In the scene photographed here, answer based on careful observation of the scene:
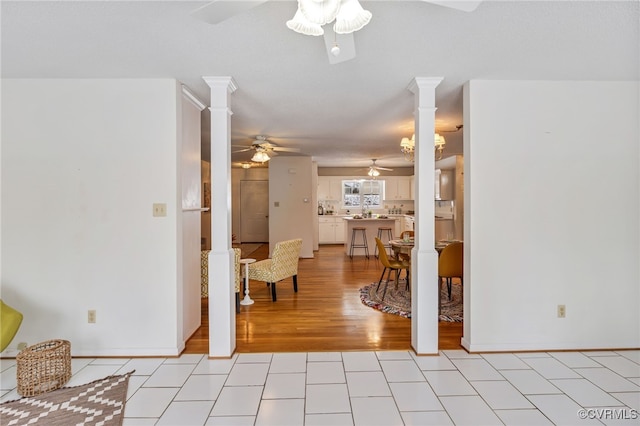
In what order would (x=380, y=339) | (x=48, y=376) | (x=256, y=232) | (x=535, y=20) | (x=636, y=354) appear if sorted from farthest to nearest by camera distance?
(x=256, y=232) < (x=380, y=339) < (x=636, y=354) < (x=48, y=376) < (x=535, y=20)

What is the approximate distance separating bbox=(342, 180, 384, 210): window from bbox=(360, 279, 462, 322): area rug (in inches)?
196

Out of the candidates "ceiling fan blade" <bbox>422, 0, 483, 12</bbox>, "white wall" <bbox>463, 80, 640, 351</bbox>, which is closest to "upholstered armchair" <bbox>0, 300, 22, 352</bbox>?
"ceiling fan blade" <bbox>422, 0, 483, 12</bbox>

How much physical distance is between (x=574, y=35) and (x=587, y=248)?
5.75 ft

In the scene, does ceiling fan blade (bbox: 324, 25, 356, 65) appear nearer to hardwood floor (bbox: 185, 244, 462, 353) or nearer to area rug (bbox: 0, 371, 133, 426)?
hardwood floor (bbox: 185, 244, 462, 353)

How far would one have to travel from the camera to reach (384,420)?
6.22 ft

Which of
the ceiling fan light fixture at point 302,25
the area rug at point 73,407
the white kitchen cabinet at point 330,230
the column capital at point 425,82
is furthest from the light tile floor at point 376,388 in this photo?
the white kitchen cabinet at point 330,230

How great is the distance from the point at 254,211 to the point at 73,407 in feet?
26.9

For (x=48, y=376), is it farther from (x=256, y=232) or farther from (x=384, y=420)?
(x=256, y=232)

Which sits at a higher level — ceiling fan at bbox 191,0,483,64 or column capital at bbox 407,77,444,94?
column capital at bbox 407,77,444,94

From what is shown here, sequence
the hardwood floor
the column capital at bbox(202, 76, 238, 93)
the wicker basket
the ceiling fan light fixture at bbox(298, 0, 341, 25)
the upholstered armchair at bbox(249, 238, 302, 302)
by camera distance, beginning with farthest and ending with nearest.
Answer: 1. the upholstered armchair at bbox(249, 238, 302, 302)
2. the hardwood floor
3. the column capital at bbox(202, 76, 238, 93)
4. the wicker basket
5. the ceiling fan light fixture at bbox(298, 0, 341, 25)

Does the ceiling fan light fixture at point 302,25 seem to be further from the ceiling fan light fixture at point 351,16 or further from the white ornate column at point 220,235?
the white ornate column at point 220,235

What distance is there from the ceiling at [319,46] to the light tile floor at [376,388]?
2304 millimetres

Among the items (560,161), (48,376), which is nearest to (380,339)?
(560,161)

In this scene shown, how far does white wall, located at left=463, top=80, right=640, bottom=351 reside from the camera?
9.14ft
